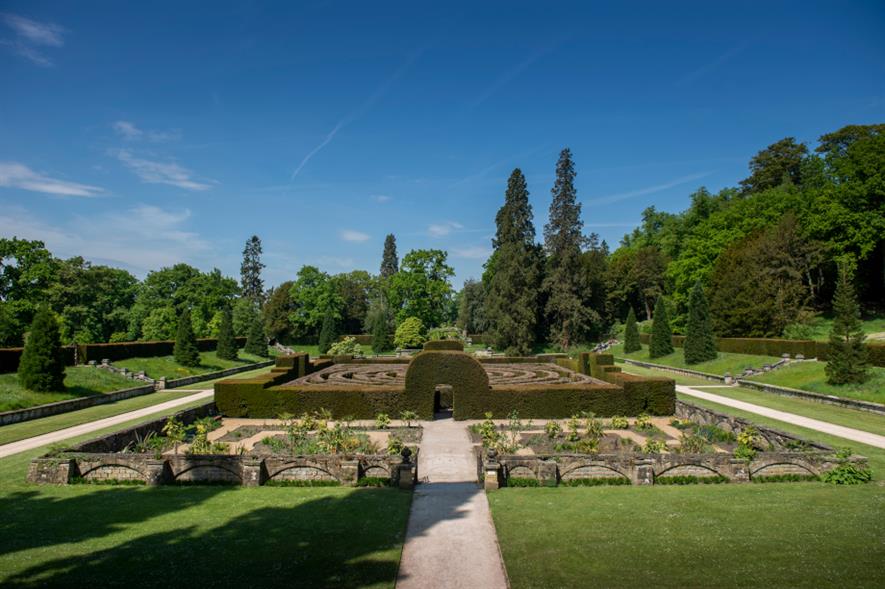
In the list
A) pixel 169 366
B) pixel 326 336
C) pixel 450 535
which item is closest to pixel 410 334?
pixel 326 336

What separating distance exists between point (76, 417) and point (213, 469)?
13155 mm

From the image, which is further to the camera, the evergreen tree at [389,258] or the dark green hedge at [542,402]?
the evergreen tree at [389,258]

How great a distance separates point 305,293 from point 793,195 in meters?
57.7

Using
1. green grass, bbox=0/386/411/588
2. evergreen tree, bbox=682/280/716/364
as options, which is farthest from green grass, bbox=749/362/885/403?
green grass, bbox=0/386/411/588

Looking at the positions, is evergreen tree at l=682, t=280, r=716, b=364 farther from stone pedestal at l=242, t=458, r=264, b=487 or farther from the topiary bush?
stone pedestal at l=242, t=458, r=264, b=487

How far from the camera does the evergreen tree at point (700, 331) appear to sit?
36.9 meters

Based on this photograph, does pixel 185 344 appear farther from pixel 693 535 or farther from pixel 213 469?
pixel 693 535

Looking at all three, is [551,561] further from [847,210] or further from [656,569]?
[847,210]

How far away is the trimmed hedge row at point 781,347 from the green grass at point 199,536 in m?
26.8

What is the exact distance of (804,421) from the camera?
59.9 feet

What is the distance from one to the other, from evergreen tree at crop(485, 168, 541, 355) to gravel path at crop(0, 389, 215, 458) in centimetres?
3036

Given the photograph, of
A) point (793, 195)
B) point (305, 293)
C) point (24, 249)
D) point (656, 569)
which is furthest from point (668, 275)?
point (24, 249)

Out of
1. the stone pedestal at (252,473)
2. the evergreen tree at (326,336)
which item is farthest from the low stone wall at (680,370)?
the evergreen tree at (326,336)

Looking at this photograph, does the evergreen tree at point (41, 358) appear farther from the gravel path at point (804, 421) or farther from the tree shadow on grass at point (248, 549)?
the gravel path at point (804, 421)
